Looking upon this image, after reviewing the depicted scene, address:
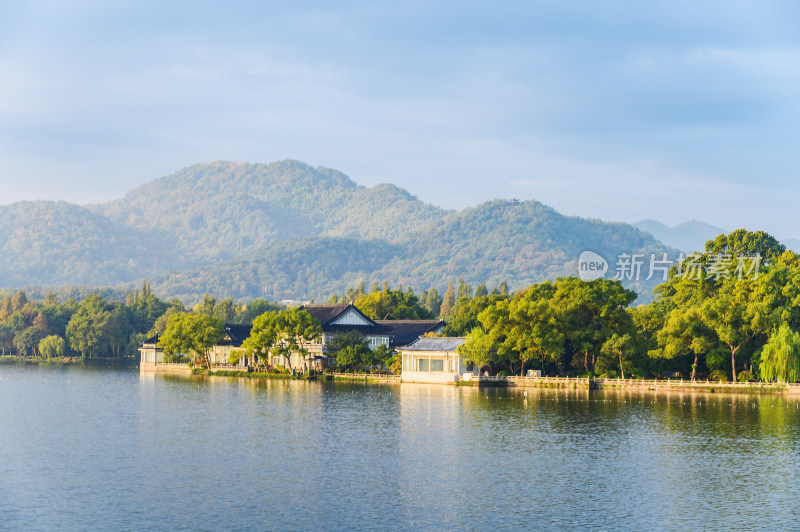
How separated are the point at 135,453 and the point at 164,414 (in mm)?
18102

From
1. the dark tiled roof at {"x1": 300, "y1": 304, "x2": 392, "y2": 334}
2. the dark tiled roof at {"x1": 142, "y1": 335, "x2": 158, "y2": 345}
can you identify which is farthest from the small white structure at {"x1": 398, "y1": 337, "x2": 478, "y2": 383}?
the dark tiled roof at {"x1": 142, "y1": 335, "x2": 158, "y2": 345}

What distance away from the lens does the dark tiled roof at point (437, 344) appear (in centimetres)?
9238

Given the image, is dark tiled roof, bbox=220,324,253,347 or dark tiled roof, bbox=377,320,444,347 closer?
dark tiled roof, bbox=377,320,444,347

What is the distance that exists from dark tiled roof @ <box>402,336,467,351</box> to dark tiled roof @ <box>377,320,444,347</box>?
18267 mm

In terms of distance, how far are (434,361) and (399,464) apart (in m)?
53.5

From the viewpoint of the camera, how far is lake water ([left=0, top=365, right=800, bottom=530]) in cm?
3014

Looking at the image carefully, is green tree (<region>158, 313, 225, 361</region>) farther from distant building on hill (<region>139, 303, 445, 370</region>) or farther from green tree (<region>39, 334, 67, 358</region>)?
green tree (<region>39, 334, 67, 358</region>)

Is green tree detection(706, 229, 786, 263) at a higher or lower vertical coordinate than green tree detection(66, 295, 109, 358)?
higher

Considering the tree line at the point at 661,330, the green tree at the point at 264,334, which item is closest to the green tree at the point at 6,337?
the green tree at the point at 264,334

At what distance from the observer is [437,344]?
93.9 m

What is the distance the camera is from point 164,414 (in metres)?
59.8

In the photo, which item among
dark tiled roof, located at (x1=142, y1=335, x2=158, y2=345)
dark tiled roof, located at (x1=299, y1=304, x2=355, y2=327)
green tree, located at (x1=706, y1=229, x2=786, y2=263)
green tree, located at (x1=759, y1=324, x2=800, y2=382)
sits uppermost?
green tree, located at (x1=706, y1=229, x2=786, y2=263)

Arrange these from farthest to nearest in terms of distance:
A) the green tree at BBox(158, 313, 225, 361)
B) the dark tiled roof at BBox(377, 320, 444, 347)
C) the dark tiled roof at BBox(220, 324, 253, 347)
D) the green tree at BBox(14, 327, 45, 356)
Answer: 1. the green tree at BBox(14, 327, 45, 356)
2. the dark tiled roof at BBox(220, 324, 253, 347)
3. the dark tiled roof at BBox(377, 320, 444, 347)
4. the green tree at BBox(158, 313, 225, 361)

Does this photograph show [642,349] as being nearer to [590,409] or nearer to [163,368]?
[590,409]
